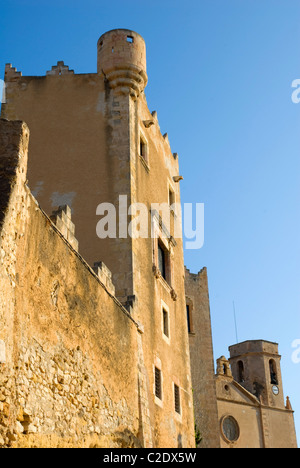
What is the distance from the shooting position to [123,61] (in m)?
16.2

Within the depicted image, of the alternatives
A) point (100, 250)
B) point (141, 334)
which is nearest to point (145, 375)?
point (141, 334)

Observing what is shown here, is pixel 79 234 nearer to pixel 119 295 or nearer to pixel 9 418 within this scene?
pixel 119 295

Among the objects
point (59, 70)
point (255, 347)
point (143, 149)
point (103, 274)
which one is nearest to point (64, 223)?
point (103, 274)

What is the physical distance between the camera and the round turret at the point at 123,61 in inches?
635

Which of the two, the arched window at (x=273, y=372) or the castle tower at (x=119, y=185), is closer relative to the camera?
the castle tower at (x=119, y=185)

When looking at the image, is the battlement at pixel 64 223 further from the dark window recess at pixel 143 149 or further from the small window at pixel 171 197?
the small window at pixel 171 197

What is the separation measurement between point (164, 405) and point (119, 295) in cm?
286

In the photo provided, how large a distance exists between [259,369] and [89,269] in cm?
4091

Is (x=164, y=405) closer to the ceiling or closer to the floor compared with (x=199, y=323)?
closer to the floor

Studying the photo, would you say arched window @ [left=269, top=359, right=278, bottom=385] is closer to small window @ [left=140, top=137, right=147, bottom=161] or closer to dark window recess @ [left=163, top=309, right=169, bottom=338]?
dark window recess @ [left=163, top=309, right=169, bottom=338]

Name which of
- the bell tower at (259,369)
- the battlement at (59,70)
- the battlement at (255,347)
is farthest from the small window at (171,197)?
the battlement at (255,347)

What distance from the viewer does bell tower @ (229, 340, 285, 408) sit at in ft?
158

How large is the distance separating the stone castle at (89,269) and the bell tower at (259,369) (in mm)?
31950

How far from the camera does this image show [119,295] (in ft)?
46.0
